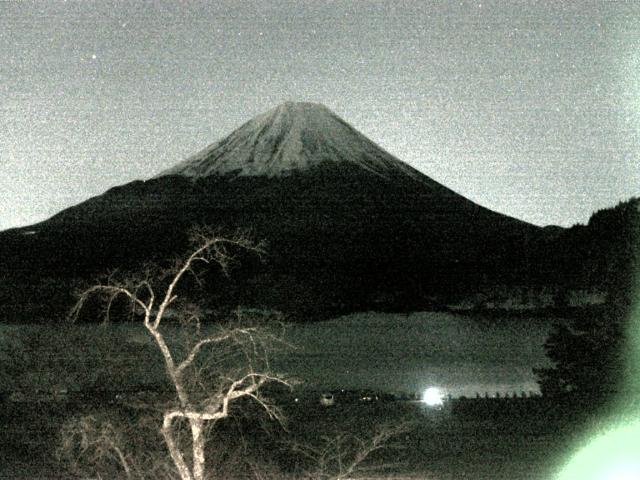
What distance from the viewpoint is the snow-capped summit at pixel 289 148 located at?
303 feet

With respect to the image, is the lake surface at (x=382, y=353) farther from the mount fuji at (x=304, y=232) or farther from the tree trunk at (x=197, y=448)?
the tree trunk at (x=197, y=448)

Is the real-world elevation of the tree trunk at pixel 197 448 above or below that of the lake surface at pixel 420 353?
above

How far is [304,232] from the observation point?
75.7 m

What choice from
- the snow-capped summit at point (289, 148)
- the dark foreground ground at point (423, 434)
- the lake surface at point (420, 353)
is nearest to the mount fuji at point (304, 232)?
the snow-capped summit at point (289, 148)

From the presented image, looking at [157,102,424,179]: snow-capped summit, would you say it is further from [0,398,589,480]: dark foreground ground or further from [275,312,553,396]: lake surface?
[0,398,589,480]: dark foreground ground

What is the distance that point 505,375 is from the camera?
31.4 metres

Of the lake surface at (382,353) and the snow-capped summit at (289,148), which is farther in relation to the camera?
the snow-capped summit at (289,148)

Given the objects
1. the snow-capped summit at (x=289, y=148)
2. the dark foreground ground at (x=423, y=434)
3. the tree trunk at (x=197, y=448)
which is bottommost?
the dark foreground ground at (x=423, y=434)

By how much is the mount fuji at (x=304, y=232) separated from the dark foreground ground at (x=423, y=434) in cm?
3120

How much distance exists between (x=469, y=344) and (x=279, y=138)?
65987 mm

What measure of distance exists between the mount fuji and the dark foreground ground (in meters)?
31.2

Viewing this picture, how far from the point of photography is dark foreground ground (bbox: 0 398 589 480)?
15.0 meters

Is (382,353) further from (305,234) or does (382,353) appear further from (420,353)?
(305,234)

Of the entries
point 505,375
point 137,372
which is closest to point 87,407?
point 137,372
